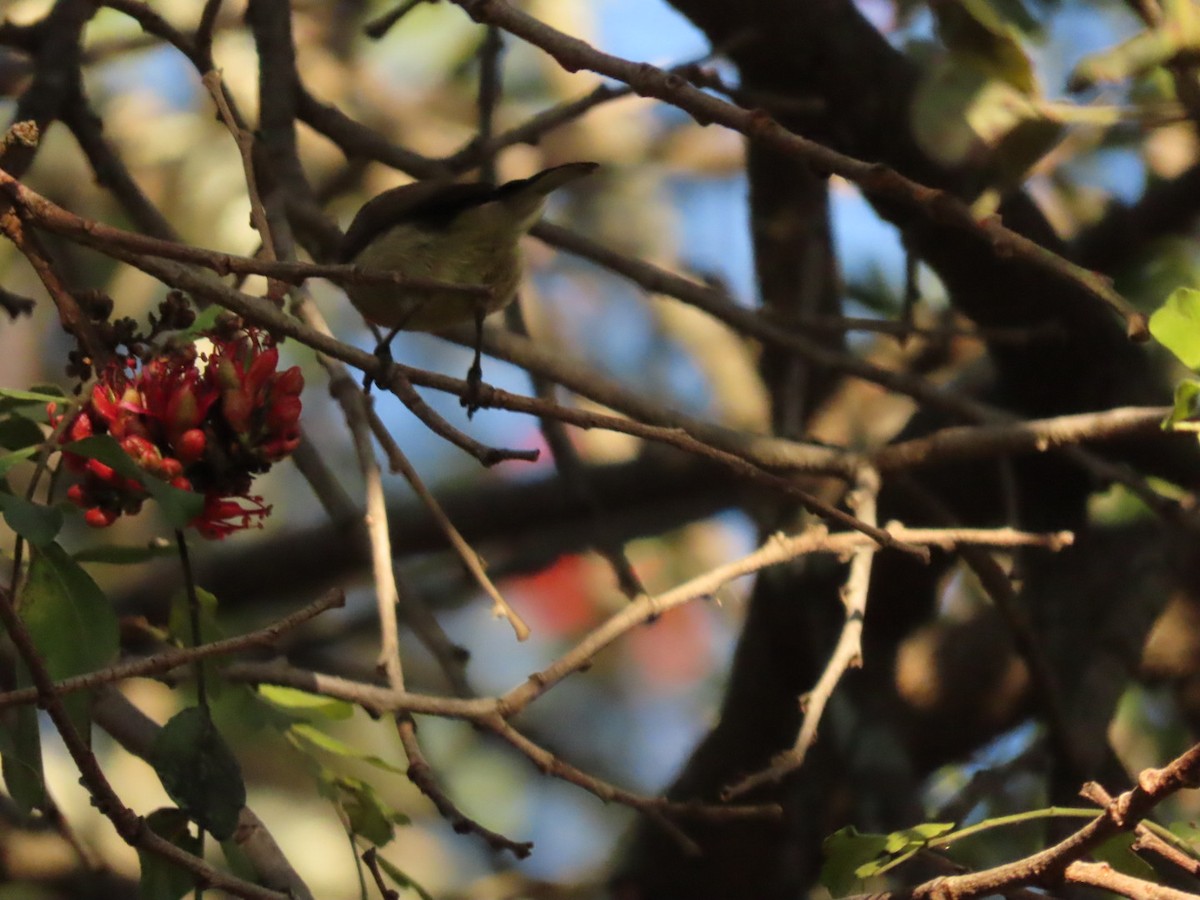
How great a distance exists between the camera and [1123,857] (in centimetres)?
142

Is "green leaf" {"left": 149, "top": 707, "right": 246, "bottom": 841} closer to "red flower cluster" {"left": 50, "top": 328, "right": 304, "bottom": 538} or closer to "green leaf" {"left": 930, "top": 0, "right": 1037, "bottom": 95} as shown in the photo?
"red flower cluster" {"left": 50, "top": 328, "right": 304, "bottom": 538}

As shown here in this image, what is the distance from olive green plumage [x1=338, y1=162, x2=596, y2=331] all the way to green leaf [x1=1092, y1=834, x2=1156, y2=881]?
1.32m

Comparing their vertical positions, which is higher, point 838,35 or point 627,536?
point 838,35

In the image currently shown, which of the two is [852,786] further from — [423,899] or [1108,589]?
[423,899]

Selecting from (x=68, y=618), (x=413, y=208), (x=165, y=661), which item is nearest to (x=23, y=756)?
(x=68, y=618)

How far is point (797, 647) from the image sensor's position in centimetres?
339

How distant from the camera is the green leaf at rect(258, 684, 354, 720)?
192 centimetres

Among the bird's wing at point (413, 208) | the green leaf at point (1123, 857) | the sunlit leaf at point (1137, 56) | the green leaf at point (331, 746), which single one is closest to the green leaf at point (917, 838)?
the green leaf at point (1123, 857)

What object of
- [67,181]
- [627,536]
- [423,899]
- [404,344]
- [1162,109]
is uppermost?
[67,181]

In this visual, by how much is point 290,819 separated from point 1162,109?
394 cm

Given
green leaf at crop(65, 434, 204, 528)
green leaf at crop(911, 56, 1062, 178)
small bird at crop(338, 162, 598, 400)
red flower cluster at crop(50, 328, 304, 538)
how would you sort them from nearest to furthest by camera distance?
green leaf at crop(65, 434, 204, 528) < red flower cluster at crop(50, 328, 304, 538) < green leaf at crop(911, 56, 1062, 178) < small bird at crop(338, 162, 598, 400)

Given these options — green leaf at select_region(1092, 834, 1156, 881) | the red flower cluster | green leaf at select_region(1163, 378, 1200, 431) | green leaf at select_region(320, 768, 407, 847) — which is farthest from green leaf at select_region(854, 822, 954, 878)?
the red flower cluster

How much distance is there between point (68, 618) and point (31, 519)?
18 cm

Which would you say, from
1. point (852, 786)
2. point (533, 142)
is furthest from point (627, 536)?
point (533, 142)
